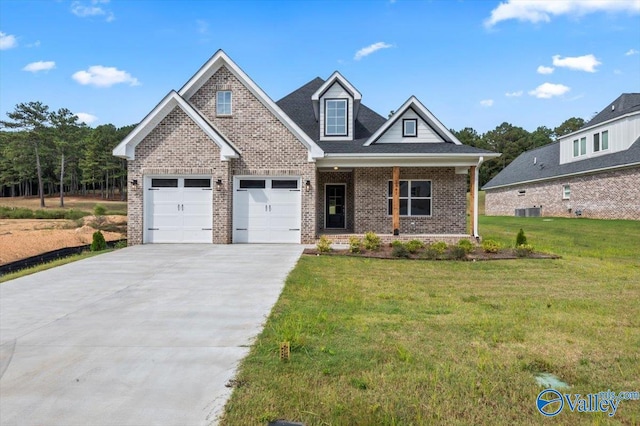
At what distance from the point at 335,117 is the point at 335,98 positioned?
31.2 inches

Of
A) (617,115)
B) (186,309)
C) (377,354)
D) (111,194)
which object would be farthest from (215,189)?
(111,194)

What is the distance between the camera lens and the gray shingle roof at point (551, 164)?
77.2 feet

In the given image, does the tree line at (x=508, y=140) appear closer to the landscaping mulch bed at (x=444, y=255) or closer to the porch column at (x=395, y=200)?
the porch column at (x=395, y=200)

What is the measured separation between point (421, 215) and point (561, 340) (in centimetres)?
1185

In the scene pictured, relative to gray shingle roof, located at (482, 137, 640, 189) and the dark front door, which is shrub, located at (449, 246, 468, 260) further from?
gray shingle roof, located at (482, 137, 640, 189)

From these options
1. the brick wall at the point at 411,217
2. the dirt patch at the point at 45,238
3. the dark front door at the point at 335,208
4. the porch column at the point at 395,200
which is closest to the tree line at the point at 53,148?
the dirt patch at the point at 45,238

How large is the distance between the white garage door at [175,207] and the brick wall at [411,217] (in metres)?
6.18

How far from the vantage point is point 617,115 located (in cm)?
2545

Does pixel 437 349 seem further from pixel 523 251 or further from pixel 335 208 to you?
pixel 335 208

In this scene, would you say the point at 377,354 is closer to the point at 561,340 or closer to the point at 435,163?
the point at 561,340

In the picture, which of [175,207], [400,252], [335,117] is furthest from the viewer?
[335,117]

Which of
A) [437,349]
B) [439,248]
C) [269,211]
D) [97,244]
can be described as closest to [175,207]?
[97,244]

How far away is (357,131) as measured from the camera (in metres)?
17.3

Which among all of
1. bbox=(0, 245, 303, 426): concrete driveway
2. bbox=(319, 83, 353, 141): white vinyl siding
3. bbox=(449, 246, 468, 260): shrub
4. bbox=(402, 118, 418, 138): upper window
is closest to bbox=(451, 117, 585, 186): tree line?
bbox=(402, 118, 418, 138): upper window
